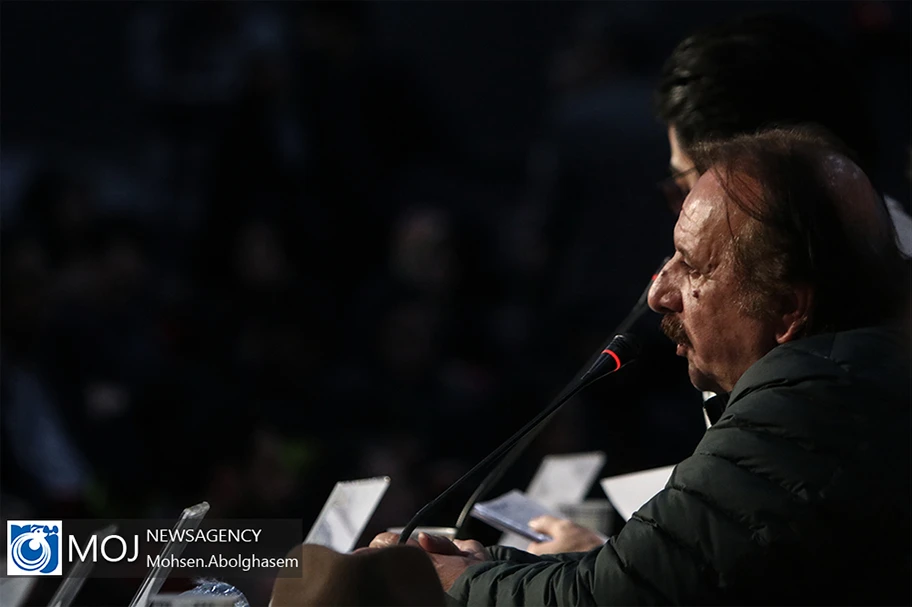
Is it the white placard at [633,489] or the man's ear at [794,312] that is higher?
the man's ear at [794,312]

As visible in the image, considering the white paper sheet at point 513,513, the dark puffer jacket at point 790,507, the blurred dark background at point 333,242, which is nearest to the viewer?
the dark puffer jacket at point 790,507

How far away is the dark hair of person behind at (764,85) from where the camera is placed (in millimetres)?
2398

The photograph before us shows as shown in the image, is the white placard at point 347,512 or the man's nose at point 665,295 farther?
the white placard at point 347,512


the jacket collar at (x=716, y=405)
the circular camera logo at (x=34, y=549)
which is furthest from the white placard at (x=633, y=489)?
the circular camera logo at (x=34, y=549)

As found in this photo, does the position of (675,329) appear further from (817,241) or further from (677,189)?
(677,189)

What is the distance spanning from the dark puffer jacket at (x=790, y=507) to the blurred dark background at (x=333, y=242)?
2.55m

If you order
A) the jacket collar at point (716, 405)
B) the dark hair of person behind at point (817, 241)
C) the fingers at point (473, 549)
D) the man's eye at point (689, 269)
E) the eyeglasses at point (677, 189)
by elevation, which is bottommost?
the fingers at point (473, 549)

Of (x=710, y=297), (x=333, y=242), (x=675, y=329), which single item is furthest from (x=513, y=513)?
(x=333, y=242)

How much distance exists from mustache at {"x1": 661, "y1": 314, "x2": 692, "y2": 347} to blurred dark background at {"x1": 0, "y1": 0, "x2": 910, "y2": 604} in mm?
2299

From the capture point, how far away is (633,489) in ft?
7.33

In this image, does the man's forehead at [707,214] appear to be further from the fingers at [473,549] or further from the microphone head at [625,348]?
the fingers at [473,549]

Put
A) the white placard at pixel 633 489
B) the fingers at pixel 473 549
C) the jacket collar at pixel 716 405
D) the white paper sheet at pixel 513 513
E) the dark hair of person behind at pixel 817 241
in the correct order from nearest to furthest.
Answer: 1. the dark hair of person behind at pixel 817 241
2. the fingers at pixel 473 549
3. the jacket collar at pixel 716 405
4. the white paper sheet at pixel 513 513
5. the white placard at pixel 633 489

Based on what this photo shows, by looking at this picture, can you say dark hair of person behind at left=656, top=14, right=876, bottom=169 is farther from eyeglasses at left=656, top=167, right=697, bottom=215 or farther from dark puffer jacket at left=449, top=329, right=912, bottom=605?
dark puffer jacket at left=449, top=329, right=912, bottom=605

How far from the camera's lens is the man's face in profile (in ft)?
5.04
